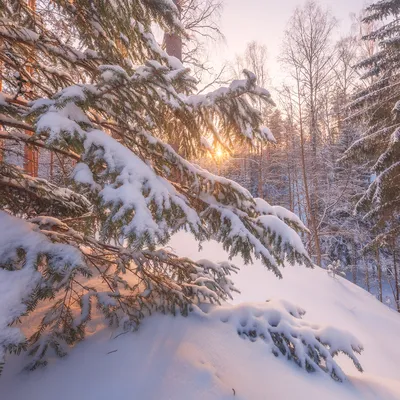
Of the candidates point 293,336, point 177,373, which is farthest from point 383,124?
point 177,373

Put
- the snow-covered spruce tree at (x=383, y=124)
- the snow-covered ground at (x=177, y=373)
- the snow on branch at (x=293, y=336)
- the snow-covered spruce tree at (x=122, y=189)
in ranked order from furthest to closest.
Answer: the snow-covered spruce tree at (x=383, y=124)
the snow on branch at (x=293, y=336)
the snow-covered ground at (x=177, y=373)
the snow-covered spruce tree at (x=122, y=189)

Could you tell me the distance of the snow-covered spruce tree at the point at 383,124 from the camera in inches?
292

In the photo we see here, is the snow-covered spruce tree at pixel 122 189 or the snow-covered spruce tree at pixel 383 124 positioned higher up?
the snow-covered spruce tree at pixel 383 124

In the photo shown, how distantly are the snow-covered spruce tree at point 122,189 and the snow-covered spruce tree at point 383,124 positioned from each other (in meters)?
6.55

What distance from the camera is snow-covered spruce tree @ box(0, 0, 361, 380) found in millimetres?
1604

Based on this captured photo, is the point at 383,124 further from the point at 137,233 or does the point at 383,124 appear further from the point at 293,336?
the point at 137,233

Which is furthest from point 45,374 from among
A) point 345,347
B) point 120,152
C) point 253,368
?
point 345,347

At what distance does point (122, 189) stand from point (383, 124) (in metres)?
9.78

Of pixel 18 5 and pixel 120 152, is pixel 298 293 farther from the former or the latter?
pixel 18 5

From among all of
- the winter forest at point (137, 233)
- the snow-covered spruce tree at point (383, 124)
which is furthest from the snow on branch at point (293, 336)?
the snow-covered spruce tree at point (383, 124)

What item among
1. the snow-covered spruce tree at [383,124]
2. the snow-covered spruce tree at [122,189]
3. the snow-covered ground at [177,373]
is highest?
the snow-covered spruce tree at [383,124]

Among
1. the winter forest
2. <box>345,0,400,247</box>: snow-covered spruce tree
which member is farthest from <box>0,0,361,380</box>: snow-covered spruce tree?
<box>345,0,400,247</box>: snow-covered spruce tree

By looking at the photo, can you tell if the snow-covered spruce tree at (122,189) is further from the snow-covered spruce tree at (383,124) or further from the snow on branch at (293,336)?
the snow-covered spruce tree at (383,124)

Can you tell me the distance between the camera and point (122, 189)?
1.52m
